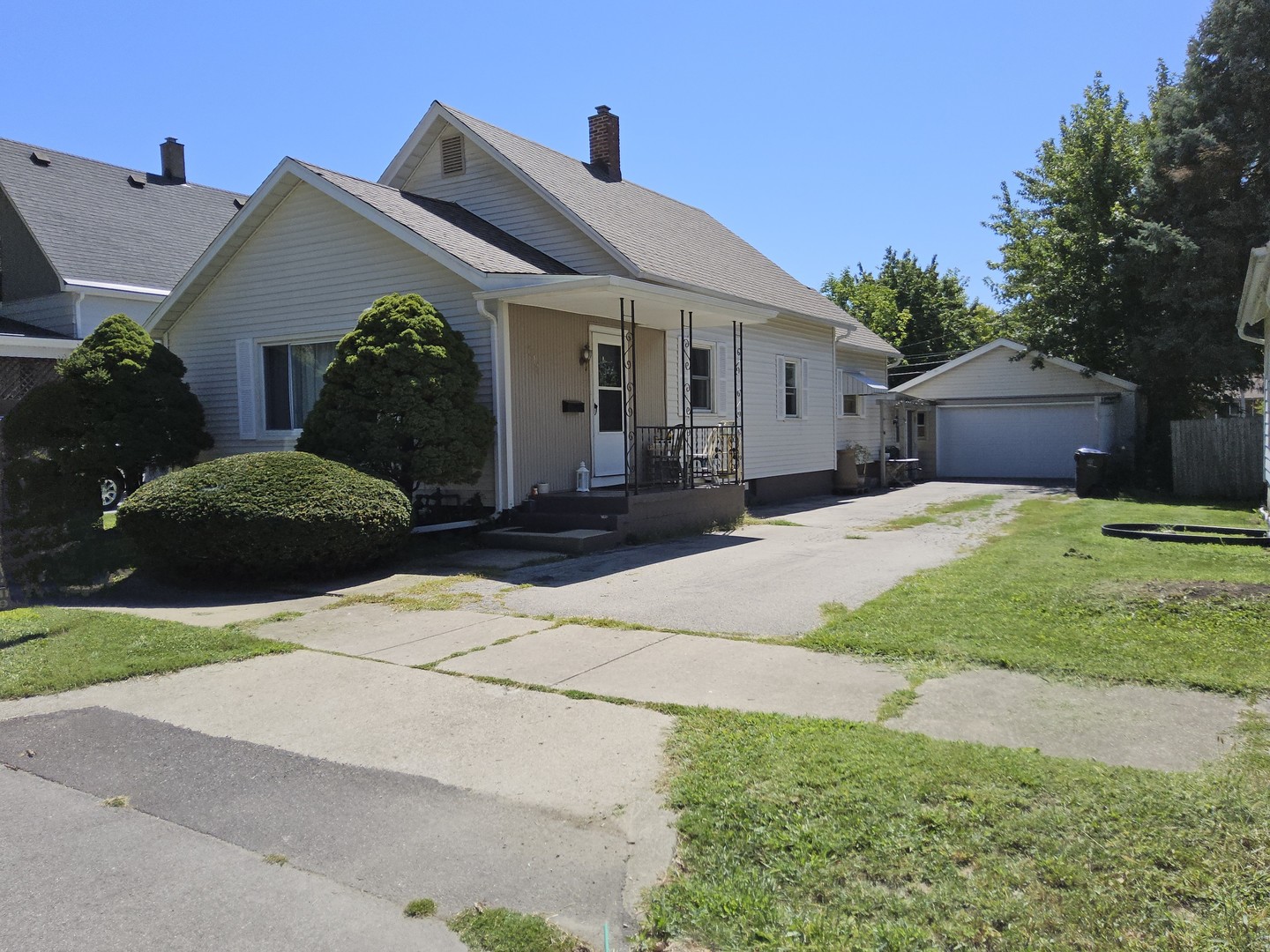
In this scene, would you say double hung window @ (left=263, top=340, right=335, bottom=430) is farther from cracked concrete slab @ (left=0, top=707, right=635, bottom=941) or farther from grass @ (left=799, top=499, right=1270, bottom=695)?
cracked concrete slab @ (left=0, top=707, right=635, bottom=941)

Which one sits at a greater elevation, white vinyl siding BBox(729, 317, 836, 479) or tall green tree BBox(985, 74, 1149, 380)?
tall green tree BBox(985, 74, 1149, 380)

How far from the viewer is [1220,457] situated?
19109mm

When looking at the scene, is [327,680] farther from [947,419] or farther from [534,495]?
[947,419]

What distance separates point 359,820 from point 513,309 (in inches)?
365

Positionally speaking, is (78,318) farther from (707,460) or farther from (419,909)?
(419,909)

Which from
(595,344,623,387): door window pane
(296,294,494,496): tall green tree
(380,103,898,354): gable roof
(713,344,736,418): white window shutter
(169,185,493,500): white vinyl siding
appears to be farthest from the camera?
(713,344,736,418): white window shutter

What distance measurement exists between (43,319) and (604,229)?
12321 mm

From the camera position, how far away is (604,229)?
47.4 ft

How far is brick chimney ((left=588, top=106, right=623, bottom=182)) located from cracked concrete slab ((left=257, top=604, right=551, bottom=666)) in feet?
41.4

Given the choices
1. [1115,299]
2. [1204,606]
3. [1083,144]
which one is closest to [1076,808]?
[1204,606]

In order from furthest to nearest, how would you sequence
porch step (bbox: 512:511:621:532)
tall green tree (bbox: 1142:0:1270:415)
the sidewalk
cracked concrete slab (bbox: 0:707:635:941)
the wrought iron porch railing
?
tall green tree (bbox: 1142:0:1270:415)
the wrought iron porch railing
porch step (bbox: 512:511:621:532)
the sidewalk
cracked concrete slab (bbox: 0:707:635:941)

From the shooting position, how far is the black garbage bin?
20266mm

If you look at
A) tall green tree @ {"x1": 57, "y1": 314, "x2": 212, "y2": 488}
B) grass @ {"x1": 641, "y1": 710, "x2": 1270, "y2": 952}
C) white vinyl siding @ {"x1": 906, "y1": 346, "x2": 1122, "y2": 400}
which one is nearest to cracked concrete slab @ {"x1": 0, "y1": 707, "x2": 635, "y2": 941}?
grass @ {"x1": 641, "y1": 710, "x2": 1270, "y2": 952}

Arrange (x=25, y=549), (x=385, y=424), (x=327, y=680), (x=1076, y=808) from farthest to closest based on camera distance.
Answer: (x=385, y=424) < (x=25, y=549) < (x=327, y=680) < (x=1076, y=808)
